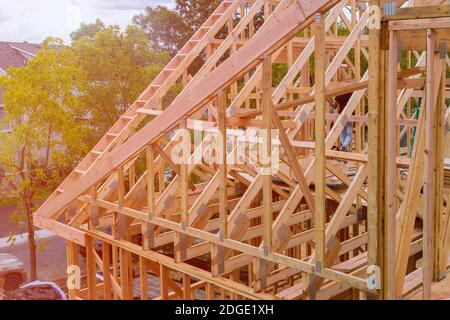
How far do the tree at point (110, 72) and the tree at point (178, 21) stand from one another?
45.5 feet

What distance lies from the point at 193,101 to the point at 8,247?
1640 centimetres

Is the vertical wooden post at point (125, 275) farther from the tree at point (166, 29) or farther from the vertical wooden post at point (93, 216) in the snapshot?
the tree at point (166, 29)

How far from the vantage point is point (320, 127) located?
19.8ft

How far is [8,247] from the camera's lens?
21172 mm

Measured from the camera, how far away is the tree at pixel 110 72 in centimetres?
2088

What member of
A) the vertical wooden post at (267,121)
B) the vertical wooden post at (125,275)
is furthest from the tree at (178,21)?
the vertical wooden post at (267,121)

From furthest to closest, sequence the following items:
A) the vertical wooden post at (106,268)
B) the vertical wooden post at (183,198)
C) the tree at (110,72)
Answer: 1. the tree at (110,72)
2. the vertical wooden post at (106,268)
3. the vertical wooden post at (183,198)

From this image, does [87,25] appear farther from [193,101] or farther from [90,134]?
[193,101]

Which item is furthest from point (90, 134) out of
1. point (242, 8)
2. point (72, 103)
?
point (242, 8)

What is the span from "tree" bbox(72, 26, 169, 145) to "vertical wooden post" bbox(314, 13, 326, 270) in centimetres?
1569

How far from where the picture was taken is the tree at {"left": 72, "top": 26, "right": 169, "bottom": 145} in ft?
68.5

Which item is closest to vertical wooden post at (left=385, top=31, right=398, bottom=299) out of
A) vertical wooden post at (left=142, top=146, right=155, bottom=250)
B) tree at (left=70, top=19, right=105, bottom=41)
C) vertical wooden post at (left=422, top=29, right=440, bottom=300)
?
vertical wooden post at (left=422, top=29, right=440, bottom=300)

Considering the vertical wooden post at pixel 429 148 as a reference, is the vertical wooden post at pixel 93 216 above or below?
below
